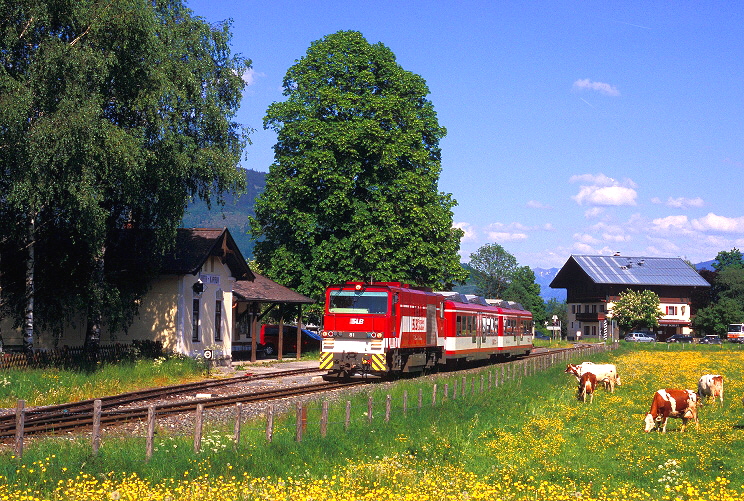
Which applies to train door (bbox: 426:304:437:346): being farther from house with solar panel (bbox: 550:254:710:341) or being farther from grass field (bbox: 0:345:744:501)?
house with solar panel (bbox: 550:254:710:341)

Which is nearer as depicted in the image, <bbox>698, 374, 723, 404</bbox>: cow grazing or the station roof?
Result: <bbox>698, 374, 723, 404</bbox>: cow grazing

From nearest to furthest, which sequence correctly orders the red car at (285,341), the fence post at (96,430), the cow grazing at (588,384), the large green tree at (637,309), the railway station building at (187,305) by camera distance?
the fence post at (96,430), the cow grazing at (588,384), the railway station building at (187,305), the red car at (285,341), the large green tree at (637,309)

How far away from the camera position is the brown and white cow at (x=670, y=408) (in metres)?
19.3

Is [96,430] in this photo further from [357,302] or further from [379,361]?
[357,302]

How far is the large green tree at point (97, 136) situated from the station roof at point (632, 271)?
8757 cm

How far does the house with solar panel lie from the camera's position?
111m

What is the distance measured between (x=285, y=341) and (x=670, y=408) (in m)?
34.4

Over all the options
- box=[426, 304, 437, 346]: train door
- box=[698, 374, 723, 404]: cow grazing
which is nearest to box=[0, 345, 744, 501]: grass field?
box=[698, 374, 723, 404]: cow grazing

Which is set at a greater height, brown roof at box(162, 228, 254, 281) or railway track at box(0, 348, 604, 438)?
brown roof at box(162, 228, 254, 281)

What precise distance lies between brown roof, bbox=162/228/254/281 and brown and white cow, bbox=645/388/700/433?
21623mm

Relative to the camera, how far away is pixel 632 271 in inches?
4537

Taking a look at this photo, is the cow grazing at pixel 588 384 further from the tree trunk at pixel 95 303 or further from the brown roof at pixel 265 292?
the brown roof at pixel 265 292

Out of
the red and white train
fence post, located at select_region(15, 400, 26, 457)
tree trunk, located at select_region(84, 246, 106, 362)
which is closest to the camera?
fence post, located at select_region(15, 400, 26, 457)

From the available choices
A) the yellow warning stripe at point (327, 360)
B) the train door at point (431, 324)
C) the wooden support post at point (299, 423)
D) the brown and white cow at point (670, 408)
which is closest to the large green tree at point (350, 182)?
the train door at point (431, 324)
